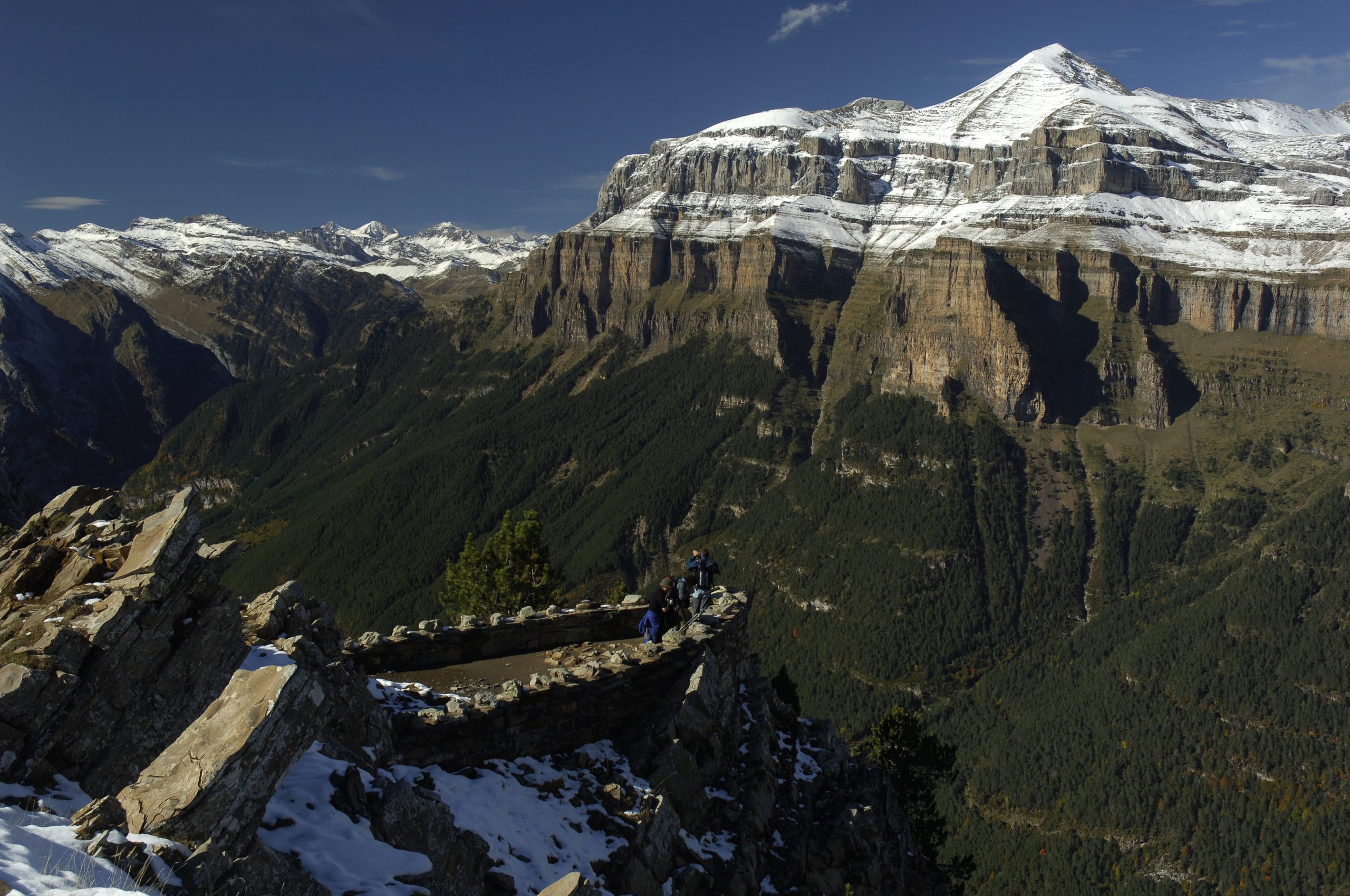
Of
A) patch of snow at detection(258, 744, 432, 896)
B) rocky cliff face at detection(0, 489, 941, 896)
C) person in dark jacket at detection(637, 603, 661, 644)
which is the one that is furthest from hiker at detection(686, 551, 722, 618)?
patch of snow at detection(258, 744, 432, 896)

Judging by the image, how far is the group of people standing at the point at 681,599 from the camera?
88.2 ft

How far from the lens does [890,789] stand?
3325 centimetres

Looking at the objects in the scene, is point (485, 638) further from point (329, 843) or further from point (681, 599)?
point (329, 843)

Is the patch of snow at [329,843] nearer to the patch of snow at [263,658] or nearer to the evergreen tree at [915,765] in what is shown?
the patch of snow at [263,658]

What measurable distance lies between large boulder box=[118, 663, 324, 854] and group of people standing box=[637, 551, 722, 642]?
52.6 feet

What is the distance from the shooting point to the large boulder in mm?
9641

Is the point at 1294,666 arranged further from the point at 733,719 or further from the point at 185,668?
the point at 185,668

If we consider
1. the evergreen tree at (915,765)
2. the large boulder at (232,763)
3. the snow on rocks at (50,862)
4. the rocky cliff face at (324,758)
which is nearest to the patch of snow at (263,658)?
the rocky cliff face at (324,758)

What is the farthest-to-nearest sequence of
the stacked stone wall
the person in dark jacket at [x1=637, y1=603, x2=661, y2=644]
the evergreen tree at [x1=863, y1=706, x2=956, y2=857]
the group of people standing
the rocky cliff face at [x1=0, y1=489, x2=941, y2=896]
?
the evergreen tree at [x1=863, y1=706, x2=956, y2=857] < the group of people standing < the person in dark jacket at [x1=637, y1=603, x2=661, y2=644] < the stacked stone wall < the rocky cliff face at [x1=0, y1=489, x2=941, y2=896]

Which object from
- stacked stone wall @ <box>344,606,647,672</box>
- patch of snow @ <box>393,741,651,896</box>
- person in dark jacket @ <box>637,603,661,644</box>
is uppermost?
person in dark jacket @ <box>637,603,661,644</box>

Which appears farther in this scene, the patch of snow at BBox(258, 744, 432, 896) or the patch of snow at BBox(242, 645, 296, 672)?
the patch of snow at BBox(242, 645, 296, 672)

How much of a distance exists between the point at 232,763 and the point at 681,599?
67.9 feet

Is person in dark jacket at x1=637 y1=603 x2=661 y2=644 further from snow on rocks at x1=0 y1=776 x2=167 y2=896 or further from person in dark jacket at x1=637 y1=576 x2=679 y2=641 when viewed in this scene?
snow on rocks at x1=0 y1=776 x2=167 y2=896

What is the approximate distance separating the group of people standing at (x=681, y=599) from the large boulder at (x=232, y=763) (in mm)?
16037
